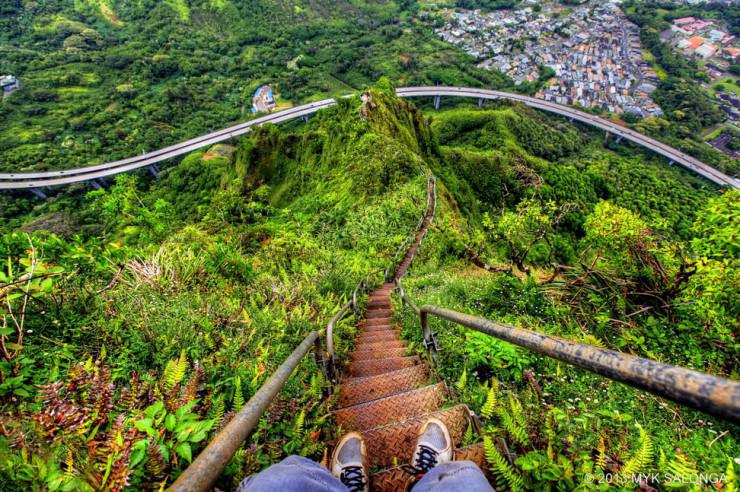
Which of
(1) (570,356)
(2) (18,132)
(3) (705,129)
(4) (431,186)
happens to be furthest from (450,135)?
(2) (18,132)

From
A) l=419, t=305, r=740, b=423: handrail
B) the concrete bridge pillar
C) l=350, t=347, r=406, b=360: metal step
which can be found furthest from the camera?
the concrete bridge pillar

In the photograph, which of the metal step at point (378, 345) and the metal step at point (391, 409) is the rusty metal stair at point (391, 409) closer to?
the metal step at point (391, 409)

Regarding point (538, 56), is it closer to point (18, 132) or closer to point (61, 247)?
point (61, 247)

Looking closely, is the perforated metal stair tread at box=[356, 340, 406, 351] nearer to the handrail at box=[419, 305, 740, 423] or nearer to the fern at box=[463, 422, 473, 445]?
the fern at box=[463, 422, 473, 445]

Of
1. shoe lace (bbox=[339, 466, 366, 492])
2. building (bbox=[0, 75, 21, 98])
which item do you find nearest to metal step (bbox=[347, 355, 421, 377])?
shoe lace (bbox=[339, 466, 366, 492])

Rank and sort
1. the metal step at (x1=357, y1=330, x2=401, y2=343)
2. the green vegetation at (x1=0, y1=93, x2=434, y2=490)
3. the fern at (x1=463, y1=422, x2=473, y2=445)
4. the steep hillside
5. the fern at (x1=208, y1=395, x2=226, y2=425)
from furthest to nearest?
the metal step at (x1=357, y1=330, x2=401, y2=343), the fern at (x1=463, y1=422, x2=473, y2=445), the fern at (x1=208, y1=395, x2=226, y2=425), the steep hillside, the green vegetation at (x1=0, y1=93, x2=434, y2=490)

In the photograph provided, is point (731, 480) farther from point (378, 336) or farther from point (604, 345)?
point (378, 336)

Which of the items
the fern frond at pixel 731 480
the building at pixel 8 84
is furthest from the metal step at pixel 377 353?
the building at pixel 8 84
